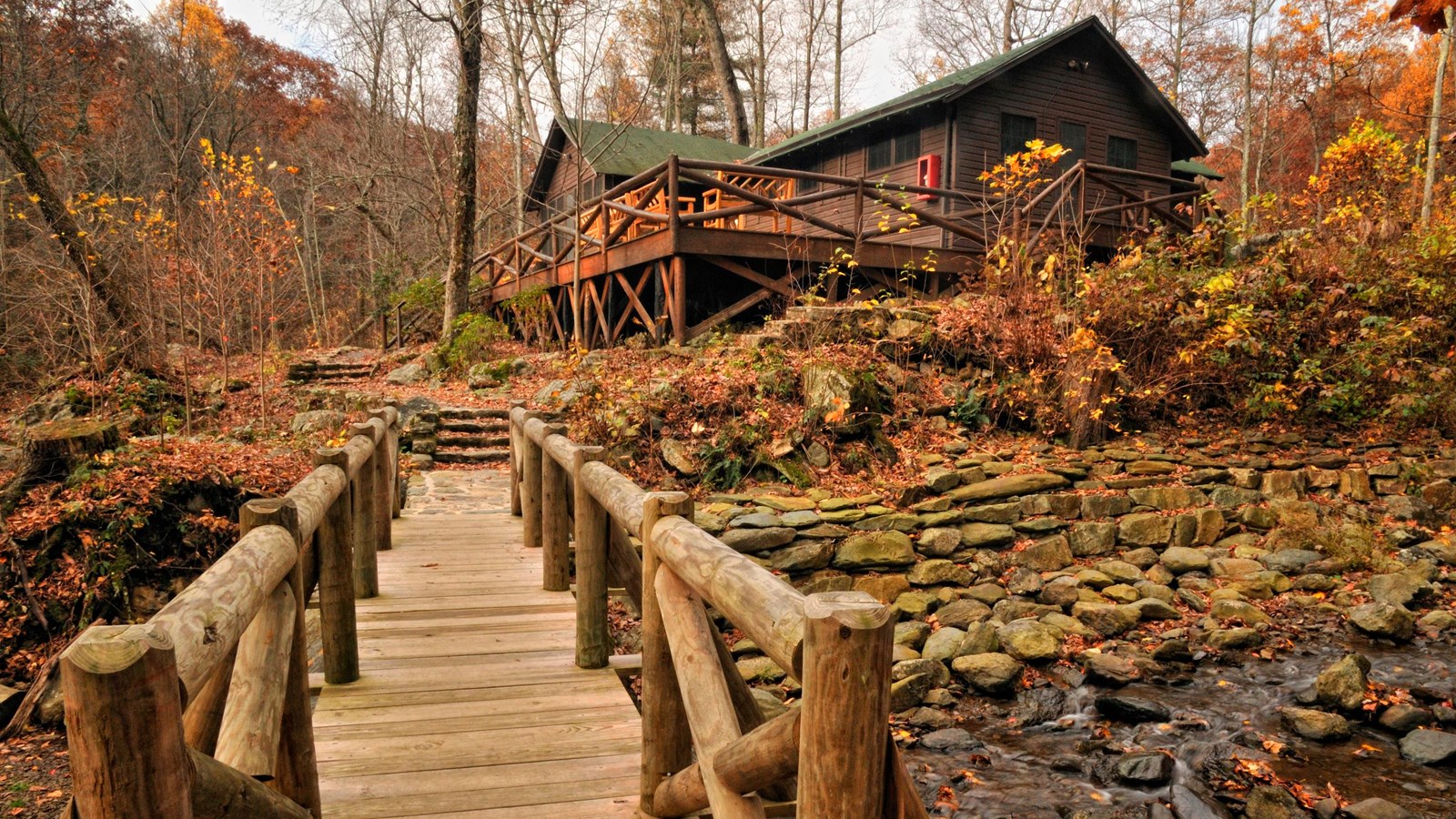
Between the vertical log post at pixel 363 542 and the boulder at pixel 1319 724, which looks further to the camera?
the boulder at pixel 1319 724

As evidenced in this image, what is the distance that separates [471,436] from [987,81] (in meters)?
12.1

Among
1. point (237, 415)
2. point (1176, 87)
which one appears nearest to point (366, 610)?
point (237, 415)

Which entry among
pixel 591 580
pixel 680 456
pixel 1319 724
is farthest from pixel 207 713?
pixel 680 456

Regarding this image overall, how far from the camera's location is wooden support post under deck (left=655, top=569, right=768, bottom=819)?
6.79 feet

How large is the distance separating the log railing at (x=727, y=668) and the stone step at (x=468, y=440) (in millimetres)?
7783

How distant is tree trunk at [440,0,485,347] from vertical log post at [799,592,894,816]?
15536mm

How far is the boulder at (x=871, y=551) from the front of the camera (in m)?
7.30

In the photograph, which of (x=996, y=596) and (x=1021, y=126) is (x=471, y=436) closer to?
(x=996, y=596)

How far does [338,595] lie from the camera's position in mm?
3789

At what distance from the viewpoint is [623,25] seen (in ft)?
98.8

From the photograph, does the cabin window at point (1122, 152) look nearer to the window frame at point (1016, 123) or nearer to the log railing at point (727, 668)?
the window frame at point (1016, 123)

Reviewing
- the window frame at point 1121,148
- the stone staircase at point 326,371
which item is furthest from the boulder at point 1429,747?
the stone staircase at point 326,371

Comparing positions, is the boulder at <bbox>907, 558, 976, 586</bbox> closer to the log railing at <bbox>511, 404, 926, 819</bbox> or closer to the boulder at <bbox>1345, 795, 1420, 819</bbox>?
the boulder at <bbox>1345, 795, 1420, 819</bbox>

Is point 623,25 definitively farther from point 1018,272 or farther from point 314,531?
point 314,531
